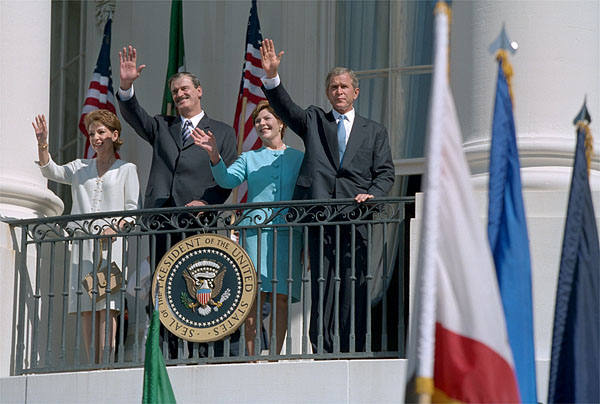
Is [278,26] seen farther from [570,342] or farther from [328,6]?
[570,342]

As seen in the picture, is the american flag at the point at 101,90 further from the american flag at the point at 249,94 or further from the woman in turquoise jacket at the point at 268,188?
the woman in turquoise jacket at the point at 268,188

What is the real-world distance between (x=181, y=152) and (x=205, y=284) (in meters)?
1.04

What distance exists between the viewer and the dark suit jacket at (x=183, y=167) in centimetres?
1157

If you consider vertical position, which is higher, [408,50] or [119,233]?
[408,50]

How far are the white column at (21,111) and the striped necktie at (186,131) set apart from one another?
129 cm

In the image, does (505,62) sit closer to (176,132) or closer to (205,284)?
(205,284)

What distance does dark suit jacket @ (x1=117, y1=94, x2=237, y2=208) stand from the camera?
11570 mm

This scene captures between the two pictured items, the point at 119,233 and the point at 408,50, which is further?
the point at 408,50

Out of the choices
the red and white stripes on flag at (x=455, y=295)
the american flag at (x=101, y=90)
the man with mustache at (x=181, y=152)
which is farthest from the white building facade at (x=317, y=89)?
the red and white stripes on flag at (x=455, y=295)

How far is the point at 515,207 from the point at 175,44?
336 inches

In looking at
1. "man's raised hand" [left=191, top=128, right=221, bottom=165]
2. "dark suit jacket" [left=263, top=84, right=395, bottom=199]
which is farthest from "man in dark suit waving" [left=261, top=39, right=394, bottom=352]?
"man's raised hand" [left=191, top=128, right=221, bottom=165]

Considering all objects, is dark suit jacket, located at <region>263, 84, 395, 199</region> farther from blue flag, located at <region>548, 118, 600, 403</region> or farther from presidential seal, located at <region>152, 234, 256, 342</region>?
blue flag, located at <region>548, 118, 600, 403</region>

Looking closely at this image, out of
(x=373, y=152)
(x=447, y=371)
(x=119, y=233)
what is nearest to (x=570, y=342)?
(x=447, y=371)

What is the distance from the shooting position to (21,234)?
11953mm
